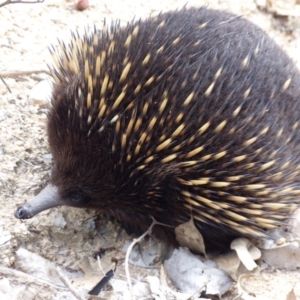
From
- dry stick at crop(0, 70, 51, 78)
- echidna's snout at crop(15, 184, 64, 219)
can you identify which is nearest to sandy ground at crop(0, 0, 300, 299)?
dry stick at crop(0, 70, 51, 78)

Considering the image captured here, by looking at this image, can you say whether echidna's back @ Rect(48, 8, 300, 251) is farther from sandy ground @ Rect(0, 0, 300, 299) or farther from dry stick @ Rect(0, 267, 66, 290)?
dry stick @ Rect(0, 267, 66, 290)

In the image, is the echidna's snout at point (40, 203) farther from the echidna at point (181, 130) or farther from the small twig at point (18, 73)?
the small twig at point (18, 73)

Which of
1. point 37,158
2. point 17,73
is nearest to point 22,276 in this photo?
point 37,158

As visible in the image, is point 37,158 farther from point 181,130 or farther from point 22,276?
point 181,130

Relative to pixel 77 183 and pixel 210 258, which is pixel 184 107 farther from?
pixel 210 258

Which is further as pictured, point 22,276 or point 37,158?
point 37,158

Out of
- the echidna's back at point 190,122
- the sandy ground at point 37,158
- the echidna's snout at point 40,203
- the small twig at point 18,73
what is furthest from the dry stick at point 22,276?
the small twig at point 18,73
